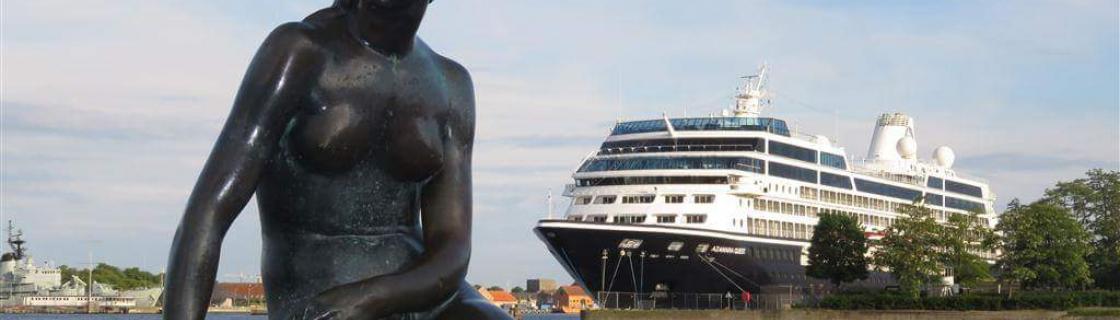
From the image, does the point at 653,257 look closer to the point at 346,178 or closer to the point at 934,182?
the point at 934,182

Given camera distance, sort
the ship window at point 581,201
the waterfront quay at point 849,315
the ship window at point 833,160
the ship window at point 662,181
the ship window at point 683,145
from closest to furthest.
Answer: the waterfront quay at point 849,315, the ship window at point 662,181, the ship window at point 581,201, the ship window at point 683,145, the ship window at point 833,160

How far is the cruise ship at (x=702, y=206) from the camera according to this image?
60594mm

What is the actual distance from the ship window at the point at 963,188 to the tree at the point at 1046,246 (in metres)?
22.8

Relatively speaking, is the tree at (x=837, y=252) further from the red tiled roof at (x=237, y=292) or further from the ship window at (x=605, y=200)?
the red tiled roof at (x=237, y=292)

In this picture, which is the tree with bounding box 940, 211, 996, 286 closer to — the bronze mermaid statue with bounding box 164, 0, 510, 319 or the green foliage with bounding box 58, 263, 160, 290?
the bronze mermaid statue with bounding box 164, 0, 510, 319

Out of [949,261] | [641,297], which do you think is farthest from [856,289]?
[641,297]

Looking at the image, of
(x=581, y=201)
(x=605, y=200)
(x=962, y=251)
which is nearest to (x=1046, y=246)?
(x=962, y=251)

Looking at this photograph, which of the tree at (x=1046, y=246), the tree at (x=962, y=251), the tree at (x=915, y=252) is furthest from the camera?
the tree at (x=962, y=251)

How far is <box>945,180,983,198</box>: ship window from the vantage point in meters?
86.1

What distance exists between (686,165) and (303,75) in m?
61.3

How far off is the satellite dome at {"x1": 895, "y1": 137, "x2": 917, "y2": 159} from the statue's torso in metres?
84.7

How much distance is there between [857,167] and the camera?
8044 cm

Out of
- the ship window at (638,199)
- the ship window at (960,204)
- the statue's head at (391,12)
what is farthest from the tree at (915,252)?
the statue's head at (391,12)

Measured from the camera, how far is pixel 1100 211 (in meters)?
69.6
